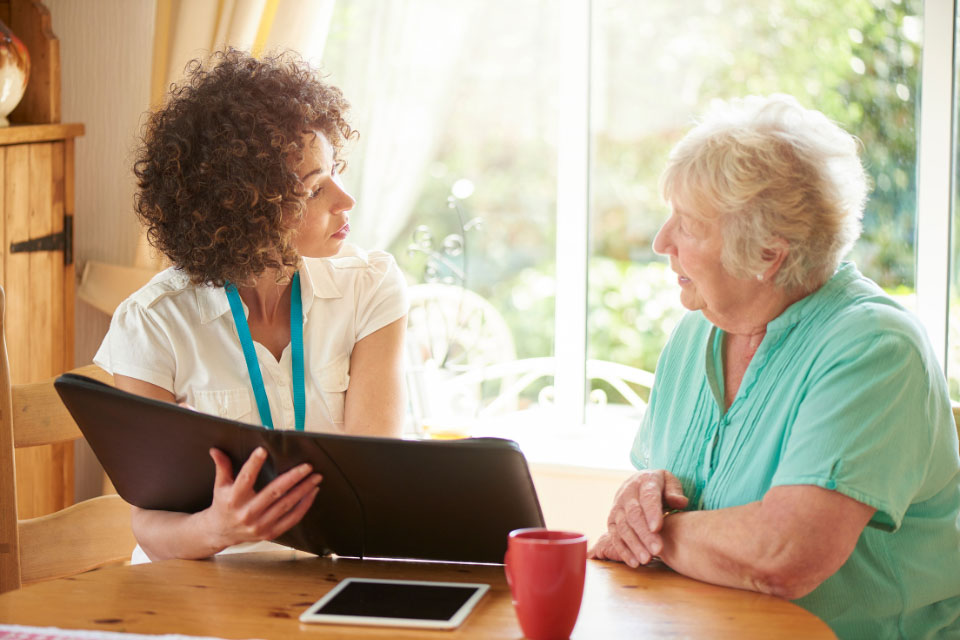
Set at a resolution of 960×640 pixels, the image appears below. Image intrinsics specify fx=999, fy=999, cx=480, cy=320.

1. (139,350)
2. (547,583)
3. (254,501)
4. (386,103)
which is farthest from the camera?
(386,103)

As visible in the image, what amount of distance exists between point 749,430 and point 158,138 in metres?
1.04

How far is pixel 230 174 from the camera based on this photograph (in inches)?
62.5

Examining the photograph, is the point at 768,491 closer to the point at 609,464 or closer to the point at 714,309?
the point at 714,309

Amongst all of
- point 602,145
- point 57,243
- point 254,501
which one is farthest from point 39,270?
point 602,145

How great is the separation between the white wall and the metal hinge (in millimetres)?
279

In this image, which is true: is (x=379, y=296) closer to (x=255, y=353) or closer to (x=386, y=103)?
(x=255, y=353)

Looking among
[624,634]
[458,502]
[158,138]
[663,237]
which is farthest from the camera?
[158,138]

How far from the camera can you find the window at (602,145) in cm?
262

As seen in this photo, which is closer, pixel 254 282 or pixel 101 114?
pixel 254 282

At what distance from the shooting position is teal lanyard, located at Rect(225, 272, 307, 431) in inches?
61.7

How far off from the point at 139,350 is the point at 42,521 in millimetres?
409

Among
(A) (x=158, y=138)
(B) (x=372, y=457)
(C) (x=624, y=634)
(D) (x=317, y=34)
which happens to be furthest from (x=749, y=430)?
(D) (x=317, y=34)

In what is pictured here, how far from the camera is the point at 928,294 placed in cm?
255

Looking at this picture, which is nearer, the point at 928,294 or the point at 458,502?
the point at 458,502
